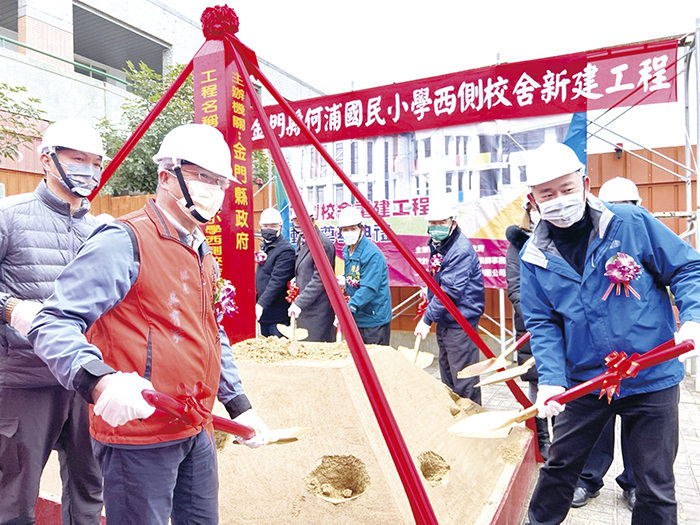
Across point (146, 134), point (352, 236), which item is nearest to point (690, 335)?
point (352, 236)

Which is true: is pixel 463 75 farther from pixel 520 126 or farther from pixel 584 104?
pixel 584 104

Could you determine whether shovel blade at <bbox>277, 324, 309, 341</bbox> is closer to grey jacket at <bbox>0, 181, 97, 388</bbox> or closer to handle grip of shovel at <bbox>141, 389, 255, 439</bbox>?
grey jacket at <bbox>0, 181, 97, 388</bbox>

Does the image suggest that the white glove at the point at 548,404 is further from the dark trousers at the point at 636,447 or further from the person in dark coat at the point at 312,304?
the person in dark coat at the point at 312,304

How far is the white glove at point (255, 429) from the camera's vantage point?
1629mm

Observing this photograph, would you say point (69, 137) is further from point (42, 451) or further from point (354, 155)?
point (354, 155)

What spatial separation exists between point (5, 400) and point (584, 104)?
204 inches

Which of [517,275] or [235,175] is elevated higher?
[235,175]

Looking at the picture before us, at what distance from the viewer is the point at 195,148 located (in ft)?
4.89

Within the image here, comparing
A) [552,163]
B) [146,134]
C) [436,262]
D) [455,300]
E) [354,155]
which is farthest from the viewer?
Result: [146,134]

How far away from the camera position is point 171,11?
1444 cm

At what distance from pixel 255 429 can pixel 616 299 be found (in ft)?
4.70

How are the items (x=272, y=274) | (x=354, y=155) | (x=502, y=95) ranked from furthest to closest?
(x=354, y=155), (x=502, y=95), (x=272, y=274)

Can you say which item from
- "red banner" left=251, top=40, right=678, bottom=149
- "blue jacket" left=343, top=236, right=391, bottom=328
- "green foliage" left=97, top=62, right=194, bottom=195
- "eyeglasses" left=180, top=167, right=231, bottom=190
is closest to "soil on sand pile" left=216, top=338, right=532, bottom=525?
"eyeglasses" left=180, top=167, right=231, bottom=190

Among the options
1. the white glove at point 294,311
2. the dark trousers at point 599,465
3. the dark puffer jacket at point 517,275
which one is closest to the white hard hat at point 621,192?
the dark puffer jacket at point 517,275
